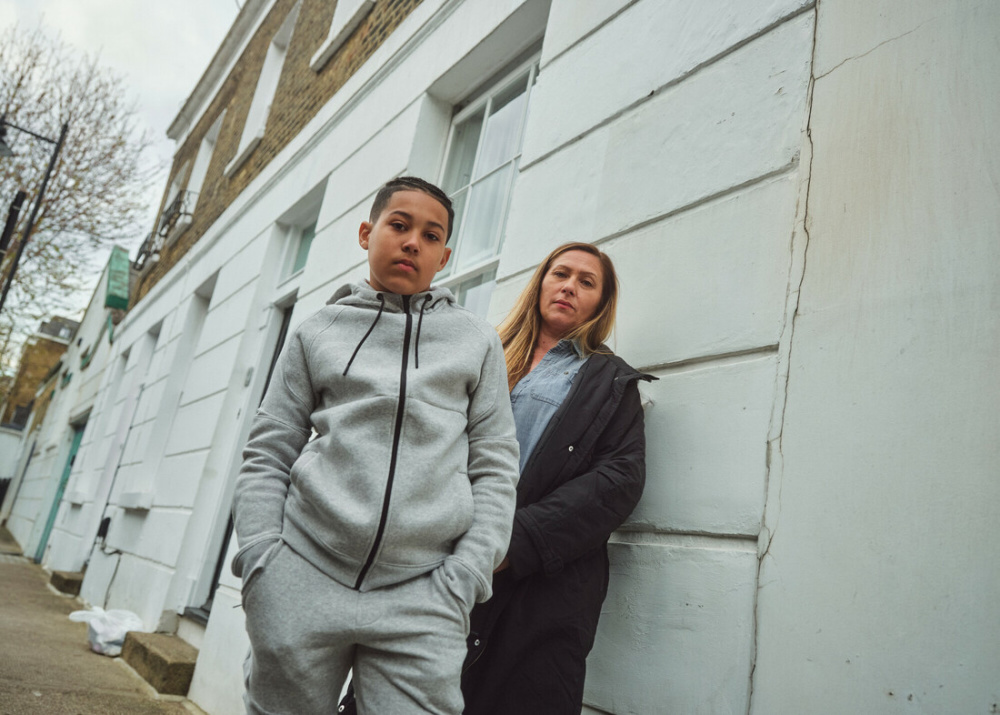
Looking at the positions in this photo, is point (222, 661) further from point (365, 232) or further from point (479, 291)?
point (365, 232)

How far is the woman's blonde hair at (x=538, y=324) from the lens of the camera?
2.35 metres

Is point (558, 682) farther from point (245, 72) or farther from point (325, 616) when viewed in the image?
point (245, 72)

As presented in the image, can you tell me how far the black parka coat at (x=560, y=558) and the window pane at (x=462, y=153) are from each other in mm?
2644

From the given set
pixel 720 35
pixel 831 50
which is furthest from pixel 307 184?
pixel 831 50

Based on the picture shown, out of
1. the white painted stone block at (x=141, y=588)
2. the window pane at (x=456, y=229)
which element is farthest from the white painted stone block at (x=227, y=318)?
the window pane at (x=456, y=229)

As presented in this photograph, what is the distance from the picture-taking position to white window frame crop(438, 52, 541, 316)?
3686mm

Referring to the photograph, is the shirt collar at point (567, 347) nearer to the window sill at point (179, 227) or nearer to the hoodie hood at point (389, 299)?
the hoodie hood at point (389, 299)

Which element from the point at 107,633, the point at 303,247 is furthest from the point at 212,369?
the point at 107,633

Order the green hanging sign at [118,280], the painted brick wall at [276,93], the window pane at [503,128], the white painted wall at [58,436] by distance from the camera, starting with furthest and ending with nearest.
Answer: the white painted wall at [58,436] < the green hanging sign at [118,280] < the painted brick wall at [276,93] < the window pane at [503,128]

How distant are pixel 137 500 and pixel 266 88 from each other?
5040 mm

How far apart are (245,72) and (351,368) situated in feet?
32.2

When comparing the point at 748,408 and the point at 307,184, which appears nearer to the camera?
the point at 748,408

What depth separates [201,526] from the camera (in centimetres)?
581

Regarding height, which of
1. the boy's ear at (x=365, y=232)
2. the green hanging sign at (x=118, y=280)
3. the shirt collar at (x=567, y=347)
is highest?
the green hanging sign at (x=118, y=280)
